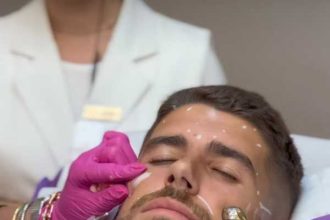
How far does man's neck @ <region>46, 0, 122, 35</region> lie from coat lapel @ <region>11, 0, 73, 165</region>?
0.18 ft

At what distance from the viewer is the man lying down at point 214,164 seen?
1310mm

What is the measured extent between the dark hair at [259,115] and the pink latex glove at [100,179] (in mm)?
93

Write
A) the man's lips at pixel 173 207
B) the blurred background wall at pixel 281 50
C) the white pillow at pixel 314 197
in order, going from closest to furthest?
the man's lips at pixel 173 207, the white pillow at pixel 314 197, the blurred background wall at pixel 281 50

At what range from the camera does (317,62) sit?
2303 millimetres

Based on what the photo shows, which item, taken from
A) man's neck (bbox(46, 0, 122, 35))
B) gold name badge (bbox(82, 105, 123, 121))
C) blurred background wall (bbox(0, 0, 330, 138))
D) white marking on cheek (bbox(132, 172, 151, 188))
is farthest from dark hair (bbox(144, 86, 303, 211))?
blurred background wall (bbox(0, 0, 330, 138))

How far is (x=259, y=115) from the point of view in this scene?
58.1 inches

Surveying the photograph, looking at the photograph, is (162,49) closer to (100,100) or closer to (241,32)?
(100,100)

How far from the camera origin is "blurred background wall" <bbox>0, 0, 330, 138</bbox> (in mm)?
A: 2293

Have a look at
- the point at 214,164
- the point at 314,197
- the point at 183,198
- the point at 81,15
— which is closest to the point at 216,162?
the point at 214,164

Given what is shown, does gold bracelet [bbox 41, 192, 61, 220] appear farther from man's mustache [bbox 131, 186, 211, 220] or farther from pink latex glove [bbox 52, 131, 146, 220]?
man's mustache [bbox 131, 186, 211, 220]

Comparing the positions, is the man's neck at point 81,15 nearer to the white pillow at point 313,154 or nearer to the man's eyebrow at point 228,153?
the white pillow at point 313,154

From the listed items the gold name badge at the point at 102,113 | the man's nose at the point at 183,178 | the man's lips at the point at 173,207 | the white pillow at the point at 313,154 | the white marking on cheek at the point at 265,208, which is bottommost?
the gold name badge at the point at 102,113

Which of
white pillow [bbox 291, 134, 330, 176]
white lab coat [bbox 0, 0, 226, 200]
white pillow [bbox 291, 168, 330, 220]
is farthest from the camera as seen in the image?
white lab coat [bbox 0, 0, 226, 200]

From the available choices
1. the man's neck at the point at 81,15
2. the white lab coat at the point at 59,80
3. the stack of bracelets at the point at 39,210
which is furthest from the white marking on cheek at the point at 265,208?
the man's neck at the point at 81,15
